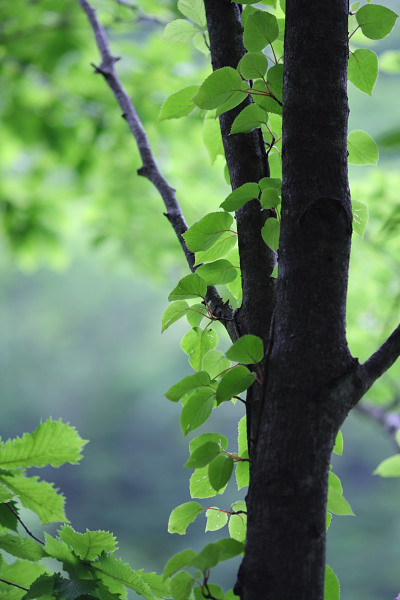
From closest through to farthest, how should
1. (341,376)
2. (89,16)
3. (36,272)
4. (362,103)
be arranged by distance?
(341,376) < (89,16) < (362,103) < (36,272)

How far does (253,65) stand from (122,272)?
27.7 ft

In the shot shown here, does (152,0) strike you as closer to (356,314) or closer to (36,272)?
(356,314)

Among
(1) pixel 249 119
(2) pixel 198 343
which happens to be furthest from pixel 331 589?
(1) pixel 249 119

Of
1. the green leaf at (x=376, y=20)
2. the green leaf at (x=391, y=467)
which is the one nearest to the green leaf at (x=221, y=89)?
the green leaf at (x=376, y=20)

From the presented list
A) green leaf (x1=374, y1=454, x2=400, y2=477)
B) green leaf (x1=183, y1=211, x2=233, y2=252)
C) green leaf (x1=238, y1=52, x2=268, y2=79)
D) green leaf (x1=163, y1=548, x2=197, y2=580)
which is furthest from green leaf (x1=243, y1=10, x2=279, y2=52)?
green leaf (x1=374, y1=454, x2=400, y2=477)

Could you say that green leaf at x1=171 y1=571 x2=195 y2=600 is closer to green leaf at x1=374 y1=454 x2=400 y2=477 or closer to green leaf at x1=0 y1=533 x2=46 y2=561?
green leaf at x1=0 y1=533 x2=46 y2=561

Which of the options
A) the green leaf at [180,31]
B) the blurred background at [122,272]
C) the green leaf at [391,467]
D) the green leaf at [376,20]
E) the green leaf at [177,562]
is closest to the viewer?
the green leaf at [177,562]

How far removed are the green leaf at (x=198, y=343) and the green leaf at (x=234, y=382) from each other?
0.33 ft

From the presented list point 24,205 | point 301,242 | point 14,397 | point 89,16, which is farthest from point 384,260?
point 14,397

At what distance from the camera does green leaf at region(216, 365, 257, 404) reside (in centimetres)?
37

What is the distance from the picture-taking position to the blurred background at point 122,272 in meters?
2.34

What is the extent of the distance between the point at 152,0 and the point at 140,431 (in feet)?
22.2

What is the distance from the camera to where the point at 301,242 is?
36 centimetres

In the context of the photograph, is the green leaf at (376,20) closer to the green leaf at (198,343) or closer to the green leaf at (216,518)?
the green leaf at (198,343)
